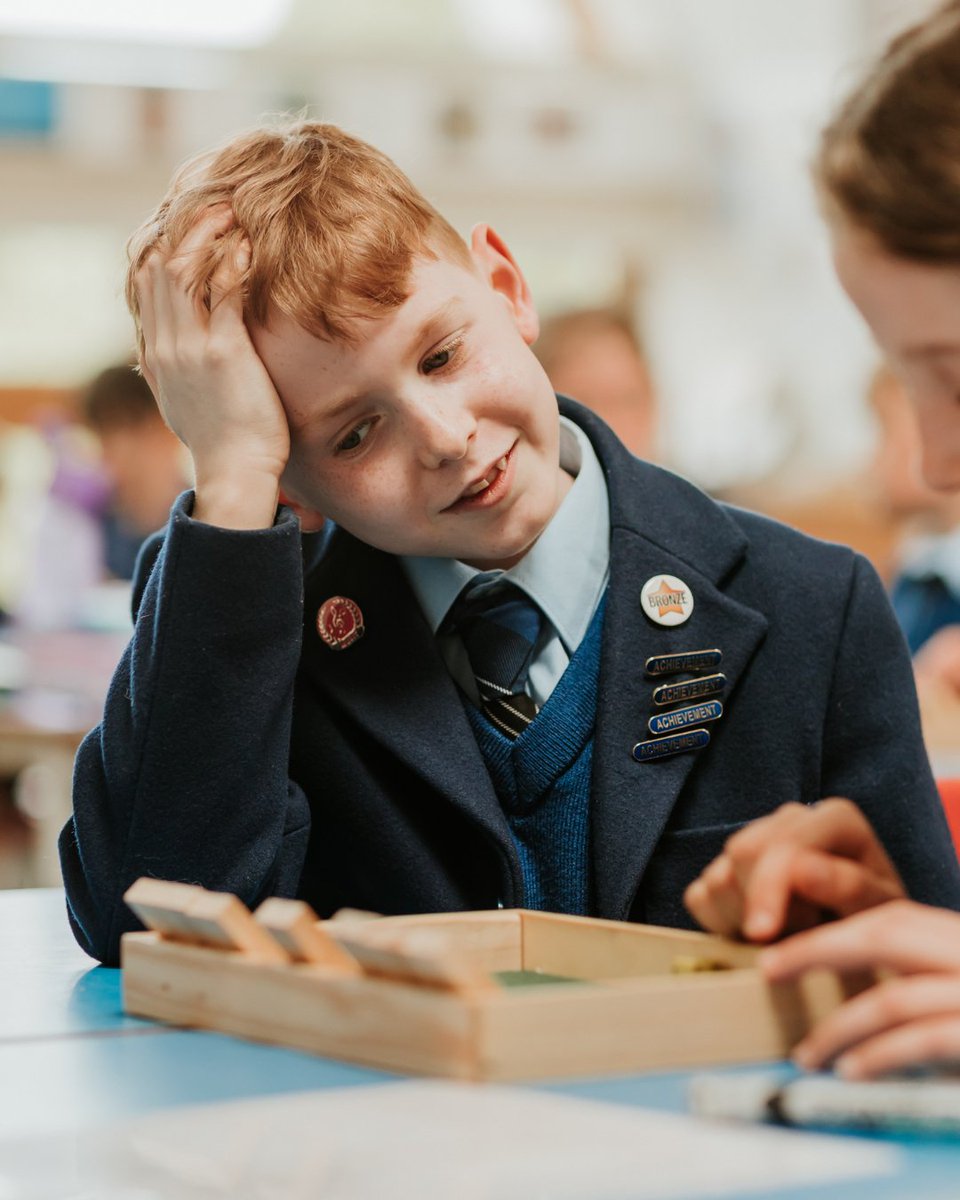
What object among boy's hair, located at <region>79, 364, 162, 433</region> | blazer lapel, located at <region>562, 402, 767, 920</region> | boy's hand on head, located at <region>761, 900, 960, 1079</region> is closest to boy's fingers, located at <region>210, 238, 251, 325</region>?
blazer lapel, located at <region>562, 402, 767, 920</region>

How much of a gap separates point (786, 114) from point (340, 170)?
6.63 metres

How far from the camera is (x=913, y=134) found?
3.08 feet

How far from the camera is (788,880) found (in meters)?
0.89

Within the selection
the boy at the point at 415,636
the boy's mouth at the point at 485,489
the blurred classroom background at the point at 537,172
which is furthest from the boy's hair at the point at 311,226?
the blurred classroom background at the point at 537,172

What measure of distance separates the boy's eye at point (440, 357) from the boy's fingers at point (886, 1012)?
25.0 inches

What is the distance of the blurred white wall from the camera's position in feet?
25.1

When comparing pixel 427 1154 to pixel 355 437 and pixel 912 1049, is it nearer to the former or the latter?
pixel 912 1049

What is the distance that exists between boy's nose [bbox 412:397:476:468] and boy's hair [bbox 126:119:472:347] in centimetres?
8

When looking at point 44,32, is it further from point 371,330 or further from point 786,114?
point 371,330

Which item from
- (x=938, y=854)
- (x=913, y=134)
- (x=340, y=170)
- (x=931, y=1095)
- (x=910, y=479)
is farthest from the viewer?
(x=910, y=479)

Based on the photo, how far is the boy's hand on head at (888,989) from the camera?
709 millimetres

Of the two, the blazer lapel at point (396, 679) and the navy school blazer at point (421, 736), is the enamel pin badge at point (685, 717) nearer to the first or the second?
the navy school blazer at point (421, 736)

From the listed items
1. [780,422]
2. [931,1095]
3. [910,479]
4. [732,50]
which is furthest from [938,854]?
[732,50]

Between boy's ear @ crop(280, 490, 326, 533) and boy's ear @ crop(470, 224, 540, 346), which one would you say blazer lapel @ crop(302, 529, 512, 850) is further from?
boy's ear @ crop(470, 224, 540, 346)
